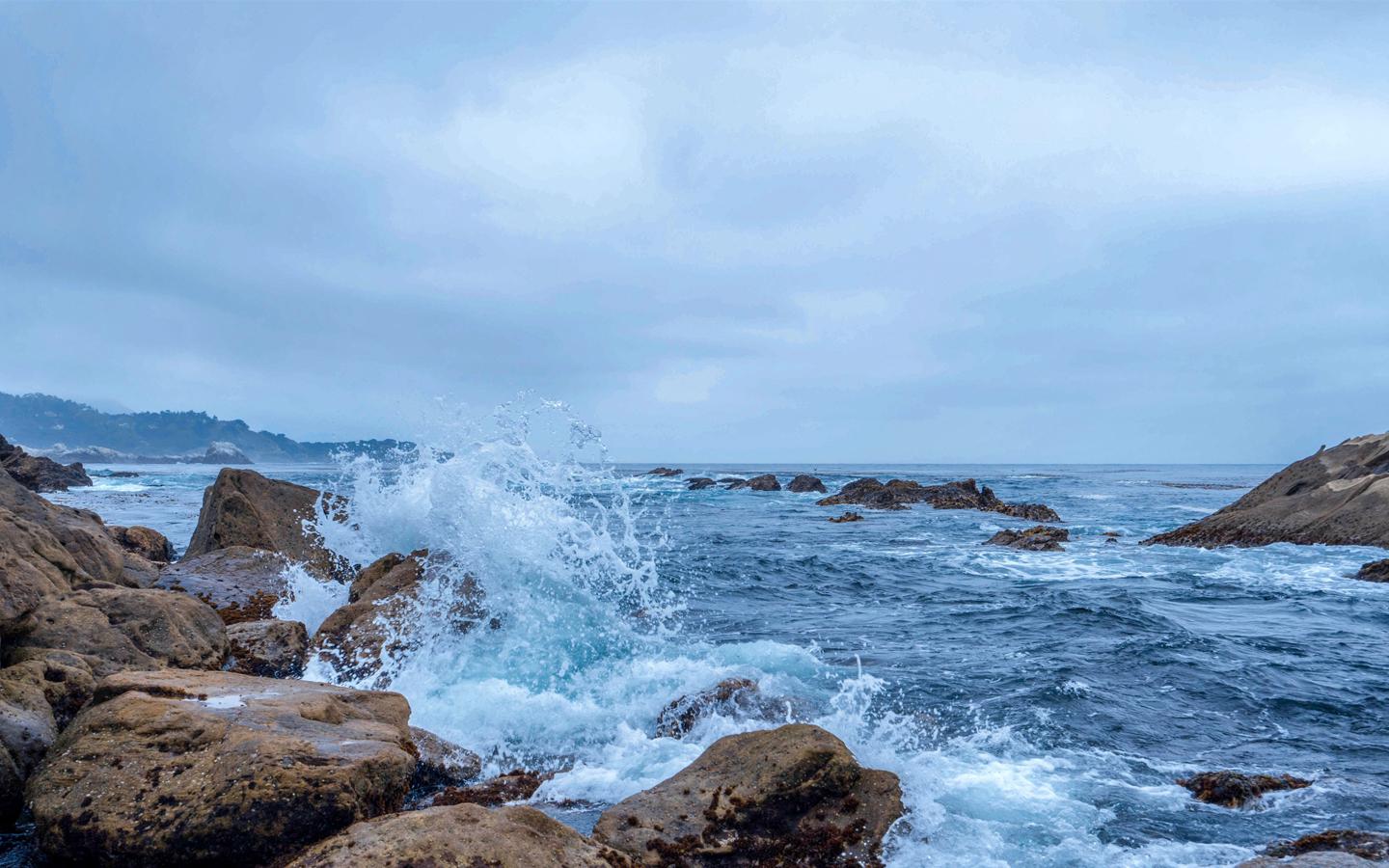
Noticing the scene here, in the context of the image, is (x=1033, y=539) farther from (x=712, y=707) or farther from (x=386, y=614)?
(x=386, y=614)

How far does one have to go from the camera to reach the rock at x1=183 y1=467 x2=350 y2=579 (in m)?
14.4

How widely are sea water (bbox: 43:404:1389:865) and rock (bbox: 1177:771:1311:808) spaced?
0.15 metres

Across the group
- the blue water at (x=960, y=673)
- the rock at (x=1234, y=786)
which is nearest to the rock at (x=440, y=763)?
the blue water at (x=960, y=673)

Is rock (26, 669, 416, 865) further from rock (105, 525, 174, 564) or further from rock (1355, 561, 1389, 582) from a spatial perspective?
→ rock (1355, 561, 1389, 582)

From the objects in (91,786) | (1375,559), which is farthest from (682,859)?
(1375,559)

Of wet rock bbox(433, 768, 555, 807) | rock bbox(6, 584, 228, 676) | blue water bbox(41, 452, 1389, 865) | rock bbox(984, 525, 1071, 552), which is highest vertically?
rock bbox(6, 584, 228, 676)

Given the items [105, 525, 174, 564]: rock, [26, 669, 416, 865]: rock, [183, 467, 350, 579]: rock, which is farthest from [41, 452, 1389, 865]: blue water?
[105, 525, 174, 564]: rock

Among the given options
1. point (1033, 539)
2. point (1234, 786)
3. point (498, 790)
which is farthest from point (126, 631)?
point (1033, 539)

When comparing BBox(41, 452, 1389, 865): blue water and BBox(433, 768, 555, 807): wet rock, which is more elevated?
BBox(41, 452, 1389, 865): blue water

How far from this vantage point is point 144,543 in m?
16.0

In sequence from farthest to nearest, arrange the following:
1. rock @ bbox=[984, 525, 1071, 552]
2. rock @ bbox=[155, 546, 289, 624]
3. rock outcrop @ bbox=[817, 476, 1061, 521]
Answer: rock outcrop @ bbox=[817, 476, 1061, 521], rock @ bbox=[984, 525, 1071, 552], rock @ bbox=[155, 546, 289, 624]

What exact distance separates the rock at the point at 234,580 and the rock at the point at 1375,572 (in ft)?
67.5

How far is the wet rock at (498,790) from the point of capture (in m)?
6.22

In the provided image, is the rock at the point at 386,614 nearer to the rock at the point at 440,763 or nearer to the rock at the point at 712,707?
the rock at the point at 440,763
